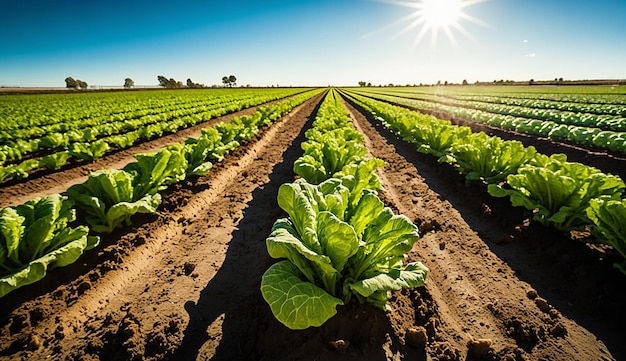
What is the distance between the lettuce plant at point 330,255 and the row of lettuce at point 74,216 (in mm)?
2553

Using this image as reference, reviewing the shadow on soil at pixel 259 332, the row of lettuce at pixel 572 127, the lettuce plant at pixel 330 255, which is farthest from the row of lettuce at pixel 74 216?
the row of lettuce at pixel 572 127

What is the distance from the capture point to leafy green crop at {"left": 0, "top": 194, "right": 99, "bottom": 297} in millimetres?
2916

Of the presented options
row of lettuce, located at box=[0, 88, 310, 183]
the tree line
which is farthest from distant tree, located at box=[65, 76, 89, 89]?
row of lettuce, located at box=[0, 88, 310, 183]

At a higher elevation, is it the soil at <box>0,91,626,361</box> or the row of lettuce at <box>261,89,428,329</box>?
the row of lettuce at <box>261,89,428,329</box>

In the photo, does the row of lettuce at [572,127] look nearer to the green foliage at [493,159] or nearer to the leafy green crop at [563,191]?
the green foliage at [493,159]

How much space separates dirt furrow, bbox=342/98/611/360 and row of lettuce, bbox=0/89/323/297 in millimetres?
4287

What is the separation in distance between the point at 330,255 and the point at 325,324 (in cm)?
77

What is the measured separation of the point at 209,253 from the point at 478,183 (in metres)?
5.85

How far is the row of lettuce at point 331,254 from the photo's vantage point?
2236 mm

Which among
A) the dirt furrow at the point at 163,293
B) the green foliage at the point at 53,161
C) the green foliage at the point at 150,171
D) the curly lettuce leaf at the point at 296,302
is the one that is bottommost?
the dirt furrow at the point at 163,293

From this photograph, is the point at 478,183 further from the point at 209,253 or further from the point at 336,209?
the point at 209,253

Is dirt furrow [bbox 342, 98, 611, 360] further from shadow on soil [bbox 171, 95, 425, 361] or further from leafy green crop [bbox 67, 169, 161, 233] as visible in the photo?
leafy green crop [bbox 67, 169, 161, 233]

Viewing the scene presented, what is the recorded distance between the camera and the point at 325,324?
275 cm

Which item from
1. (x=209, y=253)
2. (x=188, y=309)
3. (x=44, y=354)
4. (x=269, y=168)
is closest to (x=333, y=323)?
(x=188, y=309)
